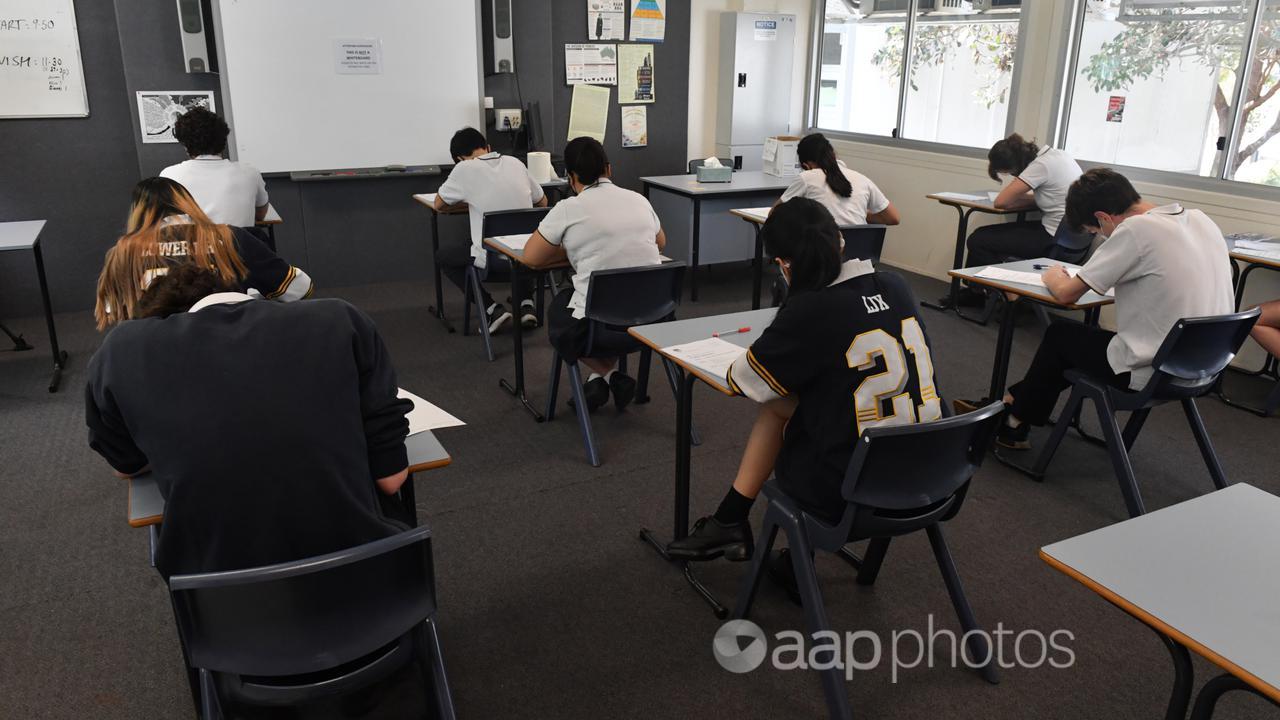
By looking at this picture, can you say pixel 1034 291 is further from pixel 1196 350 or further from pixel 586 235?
pixel 586 235

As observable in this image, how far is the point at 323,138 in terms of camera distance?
547cm

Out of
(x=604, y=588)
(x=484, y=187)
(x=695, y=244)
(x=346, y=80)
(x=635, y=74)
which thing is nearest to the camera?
(x=604, y=588)

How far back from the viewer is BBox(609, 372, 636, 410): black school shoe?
378 cm

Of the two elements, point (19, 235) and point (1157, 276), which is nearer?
point (1157, 276)

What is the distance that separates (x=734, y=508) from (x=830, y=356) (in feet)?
2.22

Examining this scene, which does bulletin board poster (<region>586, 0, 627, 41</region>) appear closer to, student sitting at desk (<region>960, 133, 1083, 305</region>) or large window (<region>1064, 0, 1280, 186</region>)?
student sitting at desk (<region>960, 133, 1083, 305</region>)

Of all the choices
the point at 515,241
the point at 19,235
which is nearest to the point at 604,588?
the point at 515,241

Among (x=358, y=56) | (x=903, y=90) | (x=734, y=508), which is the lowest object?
(x=734, y=508)

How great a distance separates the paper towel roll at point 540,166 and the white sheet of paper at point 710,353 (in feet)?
11.0

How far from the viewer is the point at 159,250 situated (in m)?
2.16

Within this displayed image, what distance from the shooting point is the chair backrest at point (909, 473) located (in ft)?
6.10

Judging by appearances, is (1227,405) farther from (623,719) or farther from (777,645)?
(623,719)

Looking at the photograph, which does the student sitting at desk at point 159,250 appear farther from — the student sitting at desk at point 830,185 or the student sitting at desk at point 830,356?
the student sitting at desk at point 830,185

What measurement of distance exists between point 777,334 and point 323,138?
4.32 meters
